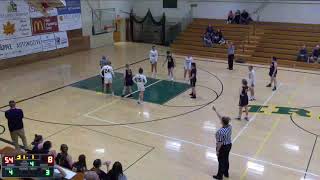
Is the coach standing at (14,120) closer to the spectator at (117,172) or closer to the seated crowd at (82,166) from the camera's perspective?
the seated crowd at (82,166)

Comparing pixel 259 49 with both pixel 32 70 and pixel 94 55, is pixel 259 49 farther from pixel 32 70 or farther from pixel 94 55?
pixel 32 70

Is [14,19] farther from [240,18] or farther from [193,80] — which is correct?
[240,18]

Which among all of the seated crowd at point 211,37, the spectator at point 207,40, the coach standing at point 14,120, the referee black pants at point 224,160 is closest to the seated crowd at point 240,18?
the seated crowd at point 211,37

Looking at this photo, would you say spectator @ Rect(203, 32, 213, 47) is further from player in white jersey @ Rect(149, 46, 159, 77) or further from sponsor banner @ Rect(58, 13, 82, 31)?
sponsor banner @ Rect(58, 13, 82, 31)

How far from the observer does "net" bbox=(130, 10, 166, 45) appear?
27.9 m

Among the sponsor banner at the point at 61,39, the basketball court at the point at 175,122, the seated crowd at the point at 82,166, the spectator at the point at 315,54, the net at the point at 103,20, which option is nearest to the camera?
the seated crowd at the point at 82,166

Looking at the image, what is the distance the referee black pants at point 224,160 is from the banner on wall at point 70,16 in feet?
60.4

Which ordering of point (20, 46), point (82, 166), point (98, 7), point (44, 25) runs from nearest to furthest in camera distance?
point (82, 166)
point (20, 46)
point (44, 25)
point (98, 7)

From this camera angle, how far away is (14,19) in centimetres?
2083

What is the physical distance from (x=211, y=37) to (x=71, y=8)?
32.6 feet

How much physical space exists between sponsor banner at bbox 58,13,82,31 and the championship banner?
256 centimetres

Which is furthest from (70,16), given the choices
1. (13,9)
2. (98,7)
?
(13,9)

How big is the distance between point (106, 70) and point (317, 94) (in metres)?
9.13

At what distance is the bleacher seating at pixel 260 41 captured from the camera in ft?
70.8
